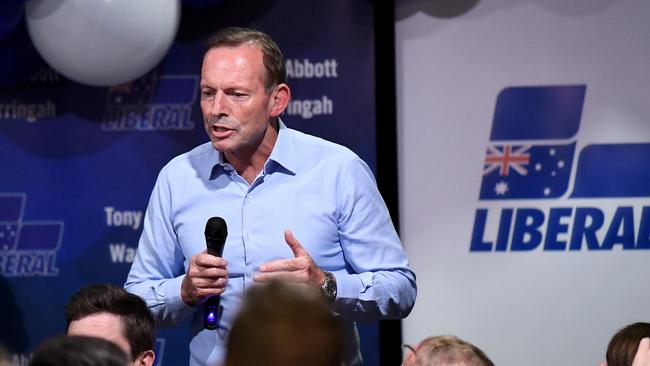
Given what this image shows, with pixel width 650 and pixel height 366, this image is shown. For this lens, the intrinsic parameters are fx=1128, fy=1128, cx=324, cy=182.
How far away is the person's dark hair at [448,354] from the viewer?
2.63 m

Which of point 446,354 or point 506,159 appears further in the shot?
point 506,159

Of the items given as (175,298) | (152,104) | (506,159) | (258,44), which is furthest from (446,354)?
(152,104)

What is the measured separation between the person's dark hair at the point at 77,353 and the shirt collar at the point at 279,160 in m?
1.49

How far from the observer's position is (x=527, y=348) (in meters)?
4.96

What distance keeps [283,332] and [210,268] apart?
1556 mm

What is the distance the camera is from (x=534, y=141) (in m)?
4.91

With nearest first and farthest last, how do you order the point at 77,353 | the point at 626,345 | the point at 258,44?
1. the point at 77,353
2. the point at 626,345
3. the point at 258,44

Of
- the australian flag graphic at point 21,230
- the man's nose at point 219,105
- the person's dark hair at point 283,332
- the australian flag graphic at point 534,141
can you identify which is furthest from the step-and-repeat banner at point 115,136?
the person's dark hair at point 283,332

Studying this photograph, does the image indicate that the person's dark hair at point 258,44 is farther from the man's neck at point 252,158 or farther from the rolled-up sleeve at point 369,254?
the rolled-up sleeve at point 369,254

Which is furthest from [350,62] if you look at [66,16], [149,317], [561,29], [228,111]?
[149,317]

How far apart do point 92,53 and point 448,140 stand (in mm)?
1609

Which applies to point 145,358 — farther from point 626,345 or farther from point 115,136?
point 115,136

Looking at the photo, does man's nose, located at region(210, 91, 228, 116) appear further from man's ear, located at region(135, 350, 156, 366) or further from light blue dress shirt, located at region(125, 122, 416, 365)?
man's ear, located at region(135, 350, 156, 366)

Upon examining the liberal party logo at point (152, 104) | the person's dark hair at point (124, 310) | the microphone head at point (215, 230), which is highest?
the liberal party logo at point (152, 104)
